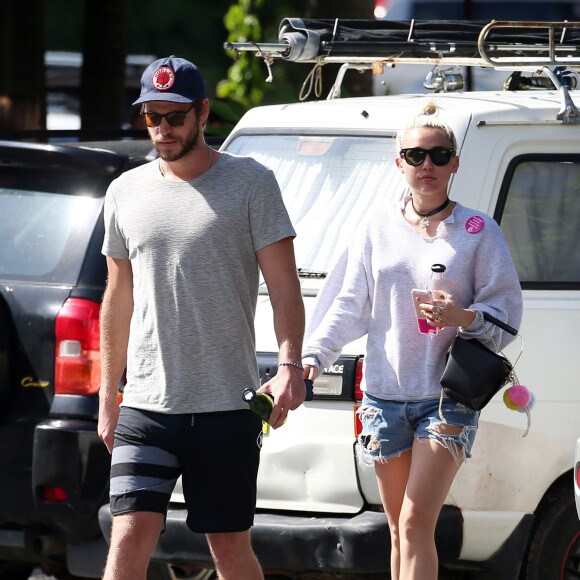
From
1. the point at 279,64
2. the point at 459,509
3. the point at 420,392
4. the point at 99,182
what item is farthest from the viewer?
the point at 279,64

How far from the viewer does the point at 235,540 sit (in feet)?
15.0

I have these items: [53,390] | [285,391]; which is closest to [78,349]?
[53,390]

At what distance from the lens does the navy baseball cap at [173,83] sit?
455cm

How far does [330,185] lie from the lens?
5.78 meters

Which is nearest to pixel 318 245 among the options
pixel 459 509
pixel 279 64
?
pixel 459 509

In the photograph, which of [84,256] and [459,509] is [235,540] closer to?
[459,509]

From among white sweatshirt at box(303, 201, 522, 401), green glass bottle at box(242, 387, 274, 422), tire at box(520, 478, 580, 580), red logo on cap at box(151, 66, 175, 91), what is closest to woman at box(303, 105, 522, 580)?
white sweatshirt at box(303, 201, 522, 401)

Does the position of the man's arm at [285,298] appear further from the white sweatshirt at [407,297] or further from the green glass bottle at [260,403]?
the white sweatshirt at [407,297]

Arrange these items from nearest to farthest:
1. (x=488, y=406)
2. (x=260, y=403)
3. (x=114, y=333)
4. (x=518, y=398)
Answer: (x=260, y=403) < (x=114, y=333) < (x=518, y=398) < (x=488, y=406)

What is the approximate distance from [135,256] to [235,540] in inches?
35.8

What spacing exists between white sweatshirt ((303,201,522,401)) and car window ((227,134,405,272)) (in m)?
0.56

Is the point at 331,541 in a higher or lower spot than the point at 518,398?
lower

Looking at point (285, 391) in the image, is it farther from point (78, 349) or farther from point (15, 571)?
point (15, 571)

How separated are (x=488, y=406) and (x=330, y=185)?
1.08 metres
